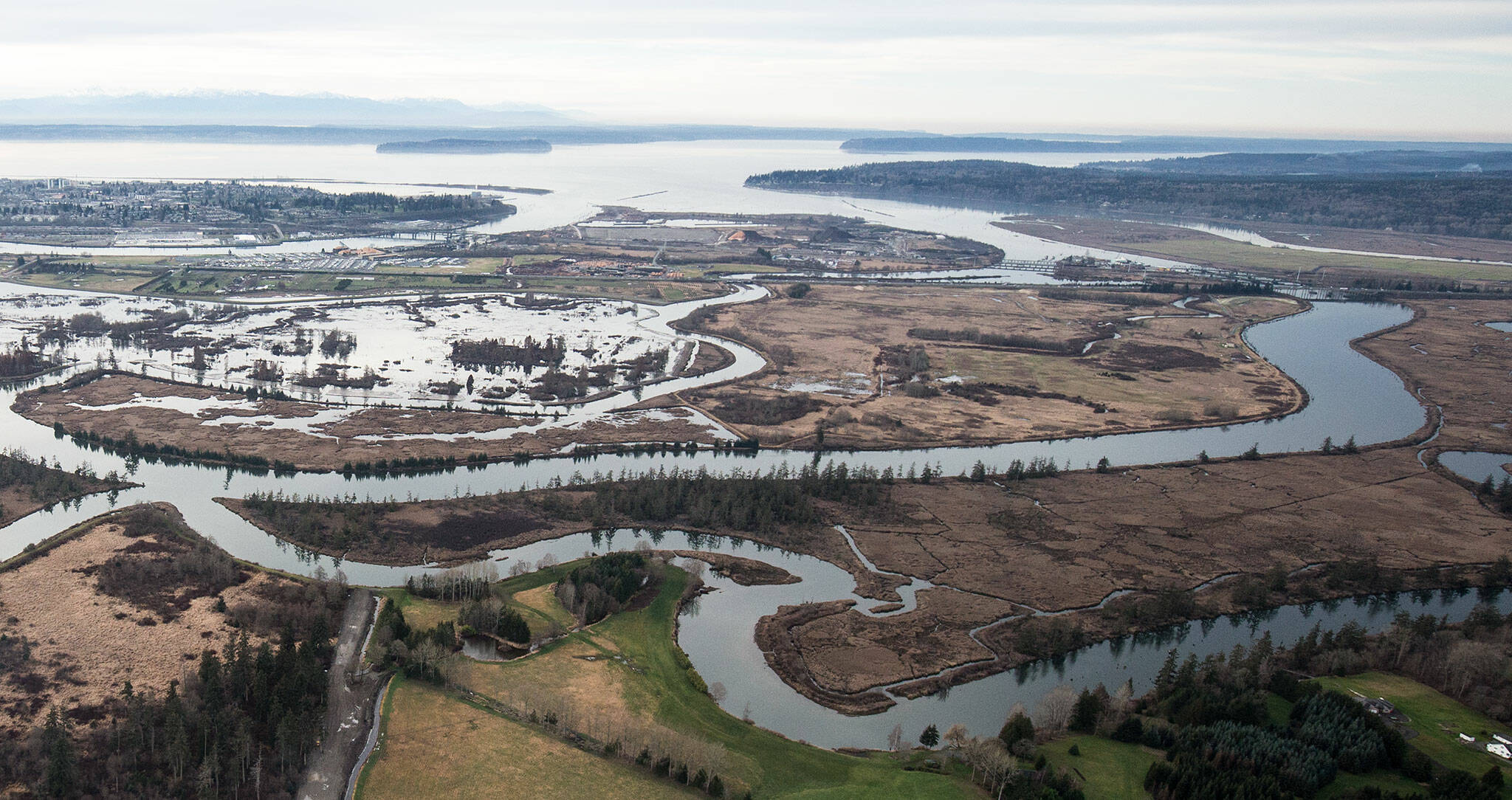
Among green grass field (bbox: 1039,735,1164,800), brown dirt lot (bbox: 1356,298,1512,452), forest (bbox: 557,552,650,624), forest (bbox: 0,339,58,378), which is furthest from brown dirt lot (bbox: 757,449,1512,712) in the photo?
forest (bbox: 0,339,58,378)

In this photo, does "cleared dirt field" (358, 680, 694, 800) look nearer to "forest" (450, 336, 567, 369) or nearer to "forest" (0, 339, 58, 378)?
"forest" (450, 336, 567, 369)

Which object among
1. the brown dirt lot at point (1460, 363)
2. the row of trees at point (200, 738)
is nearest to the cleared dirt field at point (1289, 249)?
the brown dirt lot at point (1460, 363)

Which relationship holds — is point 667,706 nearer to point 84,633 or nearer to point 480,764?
point 480,764

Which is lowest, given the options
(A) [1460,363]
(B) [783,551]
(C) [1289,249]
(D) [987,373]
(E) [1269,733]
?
(E) [1269,733]

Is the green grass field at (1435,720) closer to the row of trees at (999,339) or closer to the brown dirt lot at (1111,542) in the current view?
the brown dirt lot at (1111,542)

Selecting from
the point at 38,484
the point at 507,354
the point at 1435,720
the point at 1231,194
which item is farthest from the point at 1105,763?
the point at 1231,194

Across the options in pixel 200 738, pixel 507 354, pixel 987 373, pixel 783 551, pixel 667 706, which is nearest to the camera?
pixel 200 738

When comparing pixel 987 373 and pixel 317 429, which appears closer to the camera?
pixel 317 429
